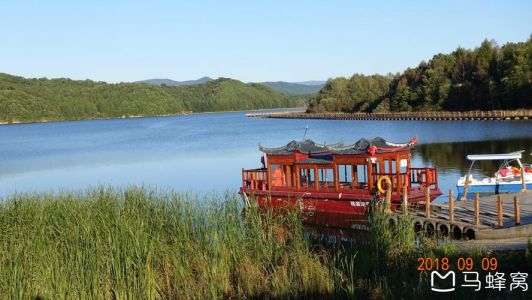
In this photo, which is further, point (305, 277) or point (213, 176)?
point (213, 176)

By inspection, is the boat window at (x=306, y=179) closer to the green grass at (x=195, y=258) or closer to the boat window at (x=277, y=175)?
the boat window at (x=277, y=175)

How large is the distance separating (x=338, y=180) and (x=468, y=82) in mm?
75875

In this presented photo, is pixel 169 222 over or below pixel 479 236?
over

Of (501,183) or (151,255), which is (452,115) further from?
(151,255)

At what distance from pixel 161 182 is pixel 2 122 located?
163 metres

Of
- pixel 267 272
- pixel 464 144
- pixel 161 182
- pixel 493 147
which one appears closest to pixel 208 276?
pixel 267 272

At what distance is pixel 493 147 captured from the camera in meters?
45.5

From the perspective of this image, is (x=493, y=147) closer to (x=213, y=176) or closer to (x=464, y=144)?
(x=464, y=144)

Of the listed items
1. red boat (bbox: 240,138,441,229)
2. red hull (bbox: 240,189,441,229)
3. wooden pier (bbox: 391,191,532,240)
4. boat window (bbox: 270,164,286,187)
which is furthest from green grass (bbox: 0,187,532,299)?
boat window (bbox: 270,164,286,187)

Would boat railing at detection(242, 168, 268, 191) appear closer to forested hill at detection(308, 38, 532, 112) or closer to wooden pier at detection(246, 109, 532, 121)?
wooden pier at detection(246, 109, 532, 121)

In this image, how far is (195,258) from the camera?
39.1 ft

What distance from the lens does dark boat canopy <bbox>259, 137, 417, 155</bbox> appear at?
21.3 meters

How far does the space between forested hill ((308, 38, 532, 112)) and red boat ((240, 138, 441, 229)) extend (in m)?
62.9

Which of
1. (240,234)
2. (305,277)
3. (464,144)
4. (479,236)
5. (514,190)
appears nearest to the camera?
(305,277)
